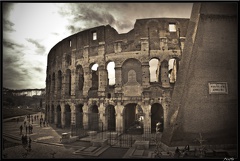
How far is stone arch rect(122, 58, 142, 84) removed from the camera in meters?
15.3

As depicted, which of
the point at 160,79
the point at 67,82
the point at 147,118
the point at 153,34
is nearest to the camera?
the point at 147,118

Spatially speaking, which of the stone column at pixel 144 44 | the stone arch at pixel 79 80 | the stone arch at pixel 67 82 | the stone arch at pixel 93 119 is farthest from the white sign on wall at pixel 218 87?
the stone arch at pixel 67 82

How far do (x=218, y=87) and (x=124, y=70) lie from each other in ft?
26.0

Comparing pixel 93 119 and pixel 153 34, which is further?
pixel 93 119

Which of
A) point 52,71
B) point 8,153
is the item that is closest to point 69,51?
point 52,71

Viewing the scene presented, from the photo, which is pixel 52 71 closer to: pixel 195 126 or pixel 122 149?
pixel 122 149

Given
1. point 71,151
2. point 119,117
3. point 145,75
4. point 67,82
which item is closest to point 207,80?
point 145,75

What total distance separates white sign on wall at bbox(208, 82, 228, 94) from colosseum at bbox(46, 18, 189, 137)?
4994 millimetres

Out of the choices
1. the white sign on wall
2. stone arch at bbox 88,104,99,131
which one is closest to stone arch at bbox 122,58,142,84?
stone arch at bbox 88,104,99,131

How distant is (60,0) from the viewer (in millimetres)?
9078

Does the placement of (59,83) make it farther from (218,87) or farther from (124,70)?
(218,87)

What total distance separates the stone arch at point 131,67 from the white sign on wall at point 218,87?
259 inches

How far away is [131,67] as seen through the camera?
1541cm

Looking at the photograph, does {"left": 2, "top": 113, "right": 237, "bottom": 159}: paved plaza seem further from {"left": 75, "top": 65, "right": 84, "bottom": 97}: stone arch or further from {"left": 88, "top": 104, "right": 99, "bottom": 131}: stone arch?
{"left": 75, "top": 65, "right": 84, "bottom": 97}: stone arch
